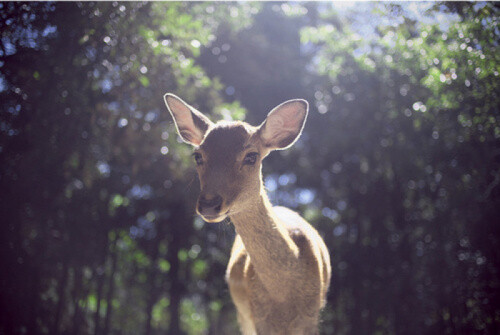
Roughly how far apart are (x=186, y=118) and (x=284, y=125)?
1.02 m

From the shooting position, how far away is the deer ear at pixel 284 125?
4.31m

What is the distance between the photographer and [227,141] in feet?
13.3

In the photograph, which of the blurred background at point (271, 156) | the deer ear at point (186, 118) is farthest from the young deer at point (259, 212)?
the blurred background at point (271, 156)

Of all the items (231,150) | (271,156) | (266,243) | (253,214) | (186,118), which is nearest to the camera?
(231,150)

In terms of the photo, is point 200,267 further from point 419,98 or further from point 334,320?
point 419,98

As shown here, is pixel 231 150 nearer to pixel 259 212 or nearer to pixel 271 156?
pixel 259 212

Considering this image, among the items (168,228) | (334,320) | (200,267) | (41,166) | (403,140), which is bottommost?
(334,320)

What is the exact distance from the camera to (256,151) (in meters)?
4.21

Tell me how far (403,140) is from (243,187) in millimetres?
10187

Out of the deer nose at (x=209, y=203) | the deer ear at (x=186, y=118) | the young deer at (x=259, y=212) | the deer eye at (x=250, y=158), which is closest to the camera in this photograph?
the deer nose at (x=209, y=203)

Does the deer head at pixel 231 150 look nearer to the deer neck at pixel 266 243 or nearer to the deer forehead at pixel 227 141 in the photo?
the deer forehead at pixel 227 141

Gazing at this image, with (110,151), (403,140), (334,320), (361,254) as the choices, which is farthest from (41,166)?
(334,320)

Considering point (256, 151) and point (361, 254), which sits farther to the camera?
point (361, 254)

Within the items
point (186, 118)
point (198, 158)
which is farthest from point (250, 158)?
point (186, 118)
